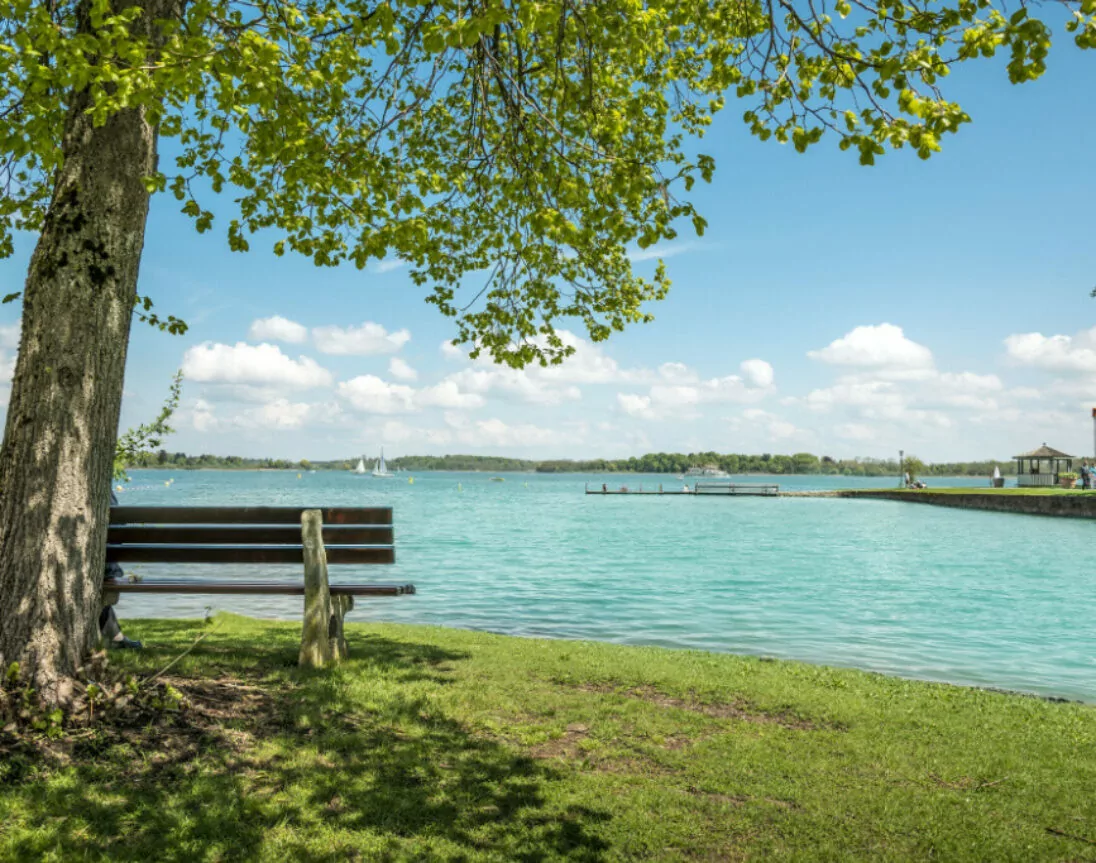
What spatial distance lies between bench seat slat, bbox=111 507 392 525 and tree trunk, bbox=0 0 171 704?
150cm

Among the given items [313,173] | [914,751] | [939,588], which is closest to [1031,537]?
[939,588]

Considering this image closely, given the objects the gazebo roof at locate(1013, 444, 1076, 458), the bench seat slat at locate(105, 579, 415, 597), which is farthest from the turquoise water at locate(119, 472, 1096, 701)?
the gazebo roof at locate(1013, 444, 1076, 458)

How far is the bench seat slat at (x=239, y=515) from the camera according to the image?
6.84m

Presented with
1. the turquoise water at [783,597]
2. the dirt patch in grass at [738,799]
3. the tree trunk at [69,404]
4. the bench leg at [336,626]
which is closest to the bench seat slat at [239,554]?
the bench leg at [336,626]

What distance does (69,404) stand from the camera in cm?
505

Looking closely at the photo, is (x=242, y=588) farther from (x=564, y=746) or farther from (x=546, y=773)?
(x=546, y=773)

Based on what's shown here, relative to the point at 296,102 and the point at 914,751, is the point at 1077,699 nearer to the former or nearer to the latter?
the point at 914,751

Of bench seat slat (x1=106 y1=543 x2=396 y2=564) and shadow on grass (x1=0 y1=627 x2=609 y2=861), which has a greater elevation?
bench seat slat (x1=106 y1=543 x2=396 y2=564)

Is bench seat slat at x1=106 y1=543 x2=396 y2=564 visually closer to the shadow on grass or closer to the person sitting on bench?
the person sitting on bench

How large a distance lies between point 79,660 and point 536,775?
295cm

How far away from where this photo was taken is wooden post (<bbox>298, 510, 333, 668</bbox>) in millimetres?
6711

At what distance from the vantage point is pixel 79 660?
5062 millimetres

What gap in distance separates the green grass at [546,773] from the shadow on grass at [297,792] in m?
0.01

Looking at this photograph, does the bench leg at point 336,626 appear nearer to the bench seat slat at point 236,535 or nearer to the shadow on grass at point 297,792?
the bench seat slat at point 236,535
